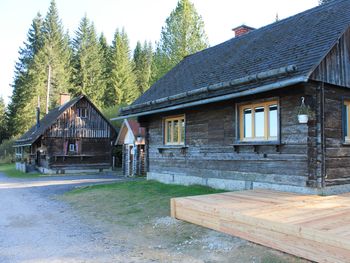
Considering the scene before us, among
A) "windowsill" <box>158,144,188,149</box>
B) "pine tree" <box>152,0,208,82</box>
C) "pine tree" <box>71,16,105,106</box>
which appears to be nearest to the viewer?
"windowsill" <box>158,144,188,149</box>

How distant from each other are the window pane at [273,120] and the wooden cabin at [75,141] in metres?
20.7

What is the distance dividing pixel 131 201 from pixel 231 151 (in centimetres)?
338

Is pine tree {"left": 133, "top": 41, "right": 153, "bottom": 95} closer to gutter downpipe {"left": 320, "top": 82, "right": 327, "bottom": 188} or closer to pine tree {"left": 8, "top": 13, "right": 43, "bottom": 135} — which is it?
pine tree {"left": 8, "top": 13, "right": 43, "bottom": 135}

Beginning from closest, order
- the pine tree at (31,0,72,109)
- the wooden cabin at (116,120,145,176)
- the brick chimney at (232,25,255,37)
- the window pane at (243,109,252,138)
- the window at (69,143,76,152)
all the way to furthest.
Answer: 1. the window pane at (243,109,252,138)
2. the brick chimney at (232,25,255,37)
3. the wooden cabin at (116,120,145,176)
4. the window at (69,143,76,152)
5. the pine tree at (31,0,72,109)

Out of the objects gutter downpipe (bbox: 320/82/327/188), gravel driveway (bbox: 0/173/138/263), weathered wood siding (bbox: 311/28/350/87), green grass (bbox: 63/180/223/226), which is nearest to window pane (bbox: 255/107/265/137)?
gutter downpipe (bbox: 320/82/327/188)

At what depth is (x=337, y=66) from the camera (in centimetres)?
859

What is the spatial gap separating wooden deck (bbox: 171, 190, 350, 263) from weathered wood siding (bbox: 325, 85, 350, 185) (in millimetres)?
835

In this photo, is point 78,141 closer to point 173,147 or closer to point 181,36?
point 181,36

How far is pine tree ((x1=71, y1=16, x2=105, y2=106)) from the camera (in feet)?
154

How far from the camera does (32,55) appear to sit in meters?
→ 46.1

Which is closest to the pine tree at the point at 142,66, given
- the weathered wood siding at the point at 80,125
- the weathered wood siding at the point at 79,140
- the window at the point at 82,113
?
the weathered wood siding at the point at 80,125

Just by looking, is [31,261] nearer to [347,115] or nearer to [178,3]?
[347,115]

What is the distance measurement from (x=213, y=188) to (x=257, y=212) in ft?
16.9

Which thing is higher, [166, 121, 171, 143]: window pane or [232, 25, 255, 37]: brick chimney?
[232, 25, 255, 37]: brick chimney
